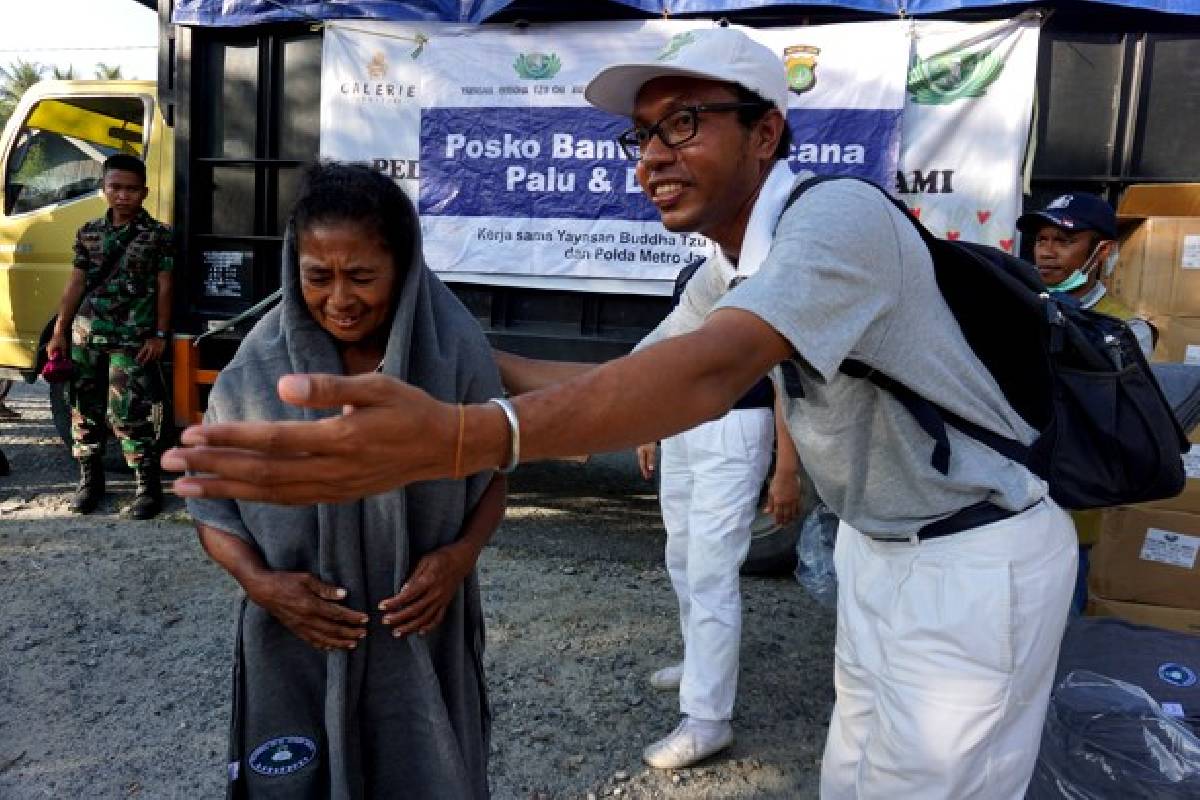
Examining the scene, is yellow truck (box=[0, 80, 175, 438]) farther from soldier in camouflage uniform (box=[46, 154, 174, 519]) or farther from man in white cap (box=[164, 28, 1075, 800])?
man in white cap (box=[164, 28, 1075, 800])

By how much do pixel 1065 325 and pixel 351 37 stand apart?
393 centimetres

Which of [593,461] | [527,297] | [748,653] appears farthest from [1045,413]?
[593,461]

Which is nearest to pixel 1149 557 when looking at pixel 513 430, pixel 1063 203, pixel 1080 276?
pixel 1080 276

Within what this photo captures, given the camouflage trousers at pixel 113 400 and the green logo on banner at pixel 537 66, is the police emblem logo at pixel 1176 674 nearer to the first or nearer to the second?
the green logo on banner at pixel 537 66

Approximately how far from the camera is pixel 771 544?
4.01m

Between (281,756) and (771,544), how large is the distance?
284 centimetres

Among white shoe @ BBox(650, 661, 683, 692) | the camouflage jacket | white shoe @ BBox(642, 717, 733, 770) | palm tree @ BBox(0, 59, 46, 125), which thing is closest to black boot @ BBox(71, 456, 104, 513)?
the camouflage jacket

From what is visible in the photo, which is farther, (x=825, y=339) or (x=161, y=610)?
(x=161, y=610)

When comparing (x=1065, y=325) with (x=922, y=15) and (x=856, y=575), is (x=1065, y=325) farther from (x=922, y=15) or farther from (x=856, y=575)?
(x=922, y=15)

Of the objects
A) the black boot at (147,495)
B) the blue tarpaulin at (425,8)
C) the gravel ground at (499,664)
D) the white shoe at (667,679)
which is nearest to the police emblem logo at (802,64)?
the blue tarpaulin at (425,8)

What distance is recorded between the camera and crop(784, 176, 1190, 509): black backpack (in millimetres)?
1342

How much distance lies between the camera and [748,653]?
336 cm

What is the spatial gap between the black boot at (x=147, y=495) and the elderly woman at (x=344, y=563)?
3.64 meters

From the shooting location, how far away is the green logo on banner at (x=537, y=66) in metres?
4.14
